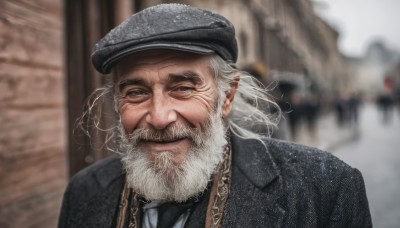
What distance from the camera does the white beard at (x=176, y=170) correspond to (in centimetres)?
169

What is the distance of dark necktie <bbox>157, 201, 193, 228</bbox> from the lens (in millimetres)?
1659

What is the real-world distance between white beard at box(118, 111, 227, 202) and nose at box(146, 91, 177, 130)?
7cm

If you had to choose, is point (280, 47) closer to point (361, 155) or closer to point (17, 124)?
point (361, 155)

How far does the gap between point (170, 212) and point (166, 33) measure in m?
0.79

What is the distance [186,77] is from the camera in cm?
165

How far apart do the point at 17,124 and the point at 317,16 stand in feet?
143

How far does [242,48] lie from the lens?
43.5 feet

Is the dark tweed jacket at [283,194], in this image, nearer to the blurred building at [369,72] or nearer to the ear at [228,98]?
A: the ear at [228,98]

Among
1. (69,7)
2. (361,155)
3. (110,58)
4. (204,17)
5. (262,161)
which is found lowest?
(361,155)

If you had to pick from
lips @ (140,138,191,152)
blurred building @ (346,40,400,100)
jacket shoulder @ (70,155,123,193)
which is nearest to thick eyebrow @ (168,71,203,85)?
lips @ (140,138,191,152)

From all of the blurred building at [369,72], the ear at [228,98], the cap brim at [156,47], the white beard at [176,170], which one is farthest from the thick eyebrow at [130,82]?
the blurred building at [369,72]

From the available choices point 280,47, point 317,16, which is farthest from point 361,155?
point 317,16

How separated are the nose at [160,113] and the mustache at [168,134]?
0.03 m

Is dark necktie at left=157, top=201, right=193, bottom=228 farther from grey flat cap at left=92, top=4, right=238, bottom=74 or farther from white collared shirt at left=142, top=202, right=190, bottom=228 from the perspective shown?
grey flat cap at left=92, top=4, right=238, bottom=74
